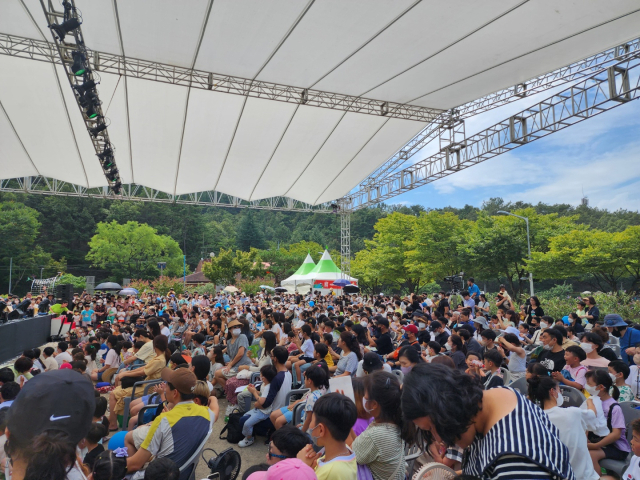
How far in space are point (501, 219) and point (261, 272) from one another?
2124cm

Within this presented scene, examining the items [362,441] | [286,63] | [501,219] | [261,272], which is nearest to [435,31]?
[286,63]

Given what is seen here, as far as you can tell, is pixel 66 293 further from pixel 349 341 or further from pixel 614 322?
pixel 614 322

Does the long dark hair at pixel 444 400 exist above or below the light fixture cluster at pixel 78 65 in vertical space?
below

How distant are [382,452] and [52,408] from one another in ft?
5.78

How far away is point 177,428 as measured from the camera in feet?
9.54

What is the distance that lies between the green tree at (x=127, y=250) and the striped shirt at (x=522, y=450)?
145 feet

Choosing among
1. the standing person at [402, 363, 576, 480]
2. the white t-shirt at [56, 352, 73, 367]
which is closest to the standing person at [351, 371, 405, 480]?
the standing person at [402, 363, 576, 480]

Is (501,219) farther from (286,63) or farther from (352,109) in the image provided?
(286,63)

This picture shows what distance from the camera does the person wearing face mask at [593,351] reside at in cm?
467

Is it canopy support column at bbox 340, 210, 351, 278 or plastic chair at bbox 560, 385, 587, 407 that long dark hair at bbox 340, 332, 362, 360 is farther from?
canopy support column at bbox 340, 210, 351, 278

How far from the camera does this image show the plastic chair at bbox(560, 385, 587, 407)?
384 centimetres

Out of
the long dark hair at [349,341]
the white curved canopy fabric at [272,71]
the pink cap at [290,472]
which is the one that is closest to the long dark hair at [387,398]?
the pink cap at [290,472]

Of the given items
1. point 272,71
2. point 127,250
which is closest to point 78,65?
point 272,71

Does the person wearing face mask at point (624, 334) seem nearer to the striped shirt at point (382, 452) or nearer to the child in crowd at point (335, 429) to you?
the striped shirt at point (382, 452)
